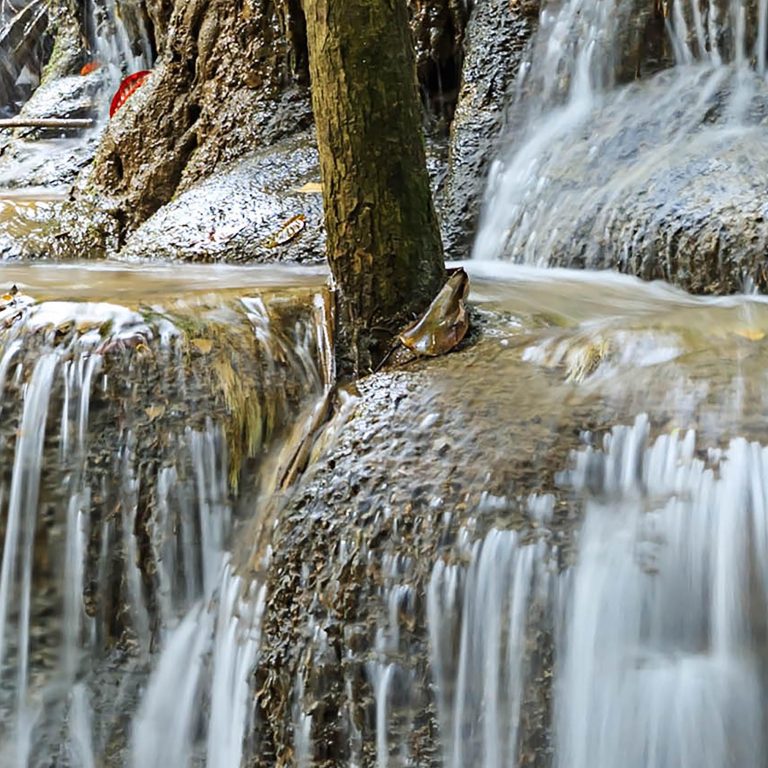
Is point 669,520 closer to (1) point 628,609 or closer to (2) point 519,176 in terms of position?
(1) point 628,609

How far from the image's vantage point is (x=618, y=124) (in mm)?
5008

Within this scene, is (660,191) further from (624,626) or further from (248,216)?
(248,216)

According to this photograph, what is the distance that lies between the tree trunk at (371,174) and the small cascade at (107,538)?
0.55 meters

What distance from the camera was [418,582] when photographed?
2312 mm

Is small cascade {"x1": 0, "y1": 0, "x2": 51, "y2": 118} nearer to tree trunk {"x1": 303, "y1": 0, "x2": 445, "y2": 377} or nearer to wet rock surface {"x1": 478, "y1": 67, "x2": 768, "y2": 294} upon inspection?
wet rock surface {"x1": 478, "y1": 67, "x2": 768, "y2": 294}

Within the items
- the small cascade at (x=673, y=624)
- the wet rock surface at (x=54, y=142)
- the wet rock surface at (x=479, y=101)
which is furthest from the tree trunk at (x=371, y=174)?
the wet rock surface at (x=54, y=142)

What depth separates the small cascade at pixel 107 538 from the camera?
283 cm

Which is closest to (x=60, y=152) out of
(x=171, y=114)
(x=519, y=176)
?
(x=171, y=114)

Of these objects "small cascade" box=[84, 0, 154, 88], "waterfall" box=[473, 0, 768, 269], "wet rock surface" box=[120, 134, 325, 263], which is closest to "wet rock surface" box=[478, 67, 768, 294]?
"waterfall" box=[473, 0, 768, 269]

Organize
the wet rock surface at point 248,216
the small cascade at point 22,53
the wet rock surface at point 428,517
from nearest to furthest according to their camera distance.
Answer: the wet rock surface at point 428,517 < the wet rock surface at point 248,216 < the small cascade at point 22,53

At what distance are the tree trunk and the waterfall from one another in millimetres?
1407

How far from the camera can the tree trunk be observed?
292 centimetres

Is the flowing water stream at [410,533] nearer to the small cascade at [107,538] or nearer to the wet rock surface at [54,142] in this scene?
the small cascade at [107,538]

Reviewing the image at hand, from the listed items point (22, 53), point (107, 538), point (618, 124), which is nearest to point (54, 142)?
point (22, 53)
